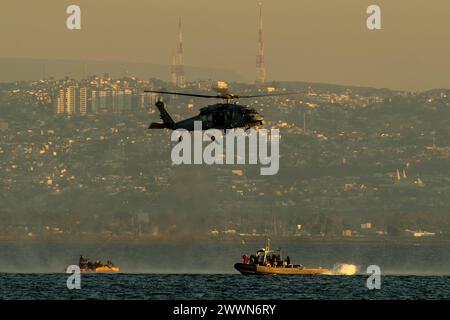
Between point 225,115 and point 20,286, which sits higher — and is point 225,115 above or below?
above

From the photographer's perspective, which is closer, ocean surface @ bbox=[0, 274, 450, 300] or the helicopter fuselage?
the helicopter fuselage

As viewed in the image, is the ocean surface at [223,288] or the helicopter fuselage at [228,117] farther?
the ocean surface at [223,288]

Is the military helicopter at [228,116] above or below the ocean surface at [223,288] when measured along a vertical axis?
above

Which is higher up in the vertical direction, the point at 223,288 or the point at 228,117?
the point at 228,117

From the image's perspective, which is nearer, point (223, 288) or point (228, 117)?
point (228, 117)

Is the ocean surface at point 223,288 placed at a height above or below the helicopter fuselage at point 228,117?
below

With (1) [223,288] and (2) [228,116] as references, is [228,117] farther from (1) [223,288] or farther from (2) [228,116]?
(1) [223,288]

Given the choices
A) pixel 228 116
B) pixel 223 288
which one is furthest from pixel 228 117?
pixel 223 288

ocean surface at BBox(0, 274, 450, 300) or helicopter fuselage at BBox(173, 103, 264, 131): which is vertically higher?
helicopter fuselage at BBox(173, 103, 264, 131)
